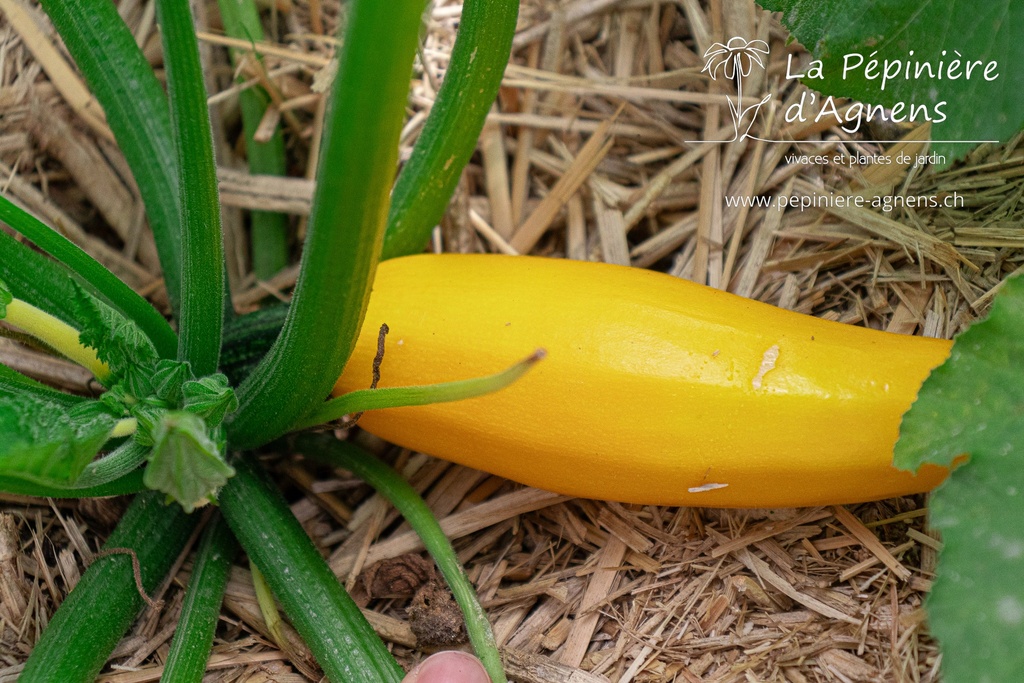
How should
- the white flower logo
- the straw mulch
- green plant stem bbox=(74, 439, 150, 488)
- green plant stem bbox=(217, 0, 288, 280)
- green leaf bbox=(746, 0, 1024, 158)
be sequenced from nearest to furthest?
green plant stem bbox=(74, 439, 150, 488) < green leaf bbox=(746, 0, 1024, 158) < the straw mulch < the white flower logo < green plant stem bbox=(217, 0, 288, 280)

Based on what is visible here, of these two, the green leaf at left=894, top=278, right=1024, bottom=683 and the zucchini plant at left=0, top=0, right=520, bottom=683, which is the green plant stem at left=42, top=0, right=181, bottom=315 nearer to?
the zucchini plant at left=0, top=0, right=520, bottom=683

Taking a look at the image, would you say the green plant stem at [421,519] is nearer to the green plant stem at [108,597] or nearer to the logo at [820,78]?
the green plant stem at [108,597]

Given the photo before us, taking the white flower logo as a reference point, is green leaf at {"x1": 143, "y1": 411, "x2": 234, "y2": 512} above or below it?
below

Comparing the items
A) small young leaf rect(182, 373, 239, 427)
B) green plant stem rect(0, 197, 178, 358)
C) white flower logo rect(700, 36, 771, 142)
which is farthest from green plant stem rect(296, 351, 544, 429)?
white flower logo rect(700, 36, 771, 142)

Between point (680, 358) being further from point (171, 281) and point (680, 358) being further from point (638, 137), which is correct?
point (171, 281)

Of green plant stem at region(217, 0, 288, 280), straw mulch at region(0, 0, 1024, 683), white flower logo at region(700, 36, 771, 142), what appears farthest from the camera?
green plant stem at region(217, 0, 288, 280)

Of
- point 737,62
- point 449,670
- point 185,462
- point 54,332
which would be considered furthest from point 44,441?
point 737,62

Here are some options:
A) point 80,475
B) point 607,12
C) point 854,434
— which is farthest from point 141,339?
point 607,12
